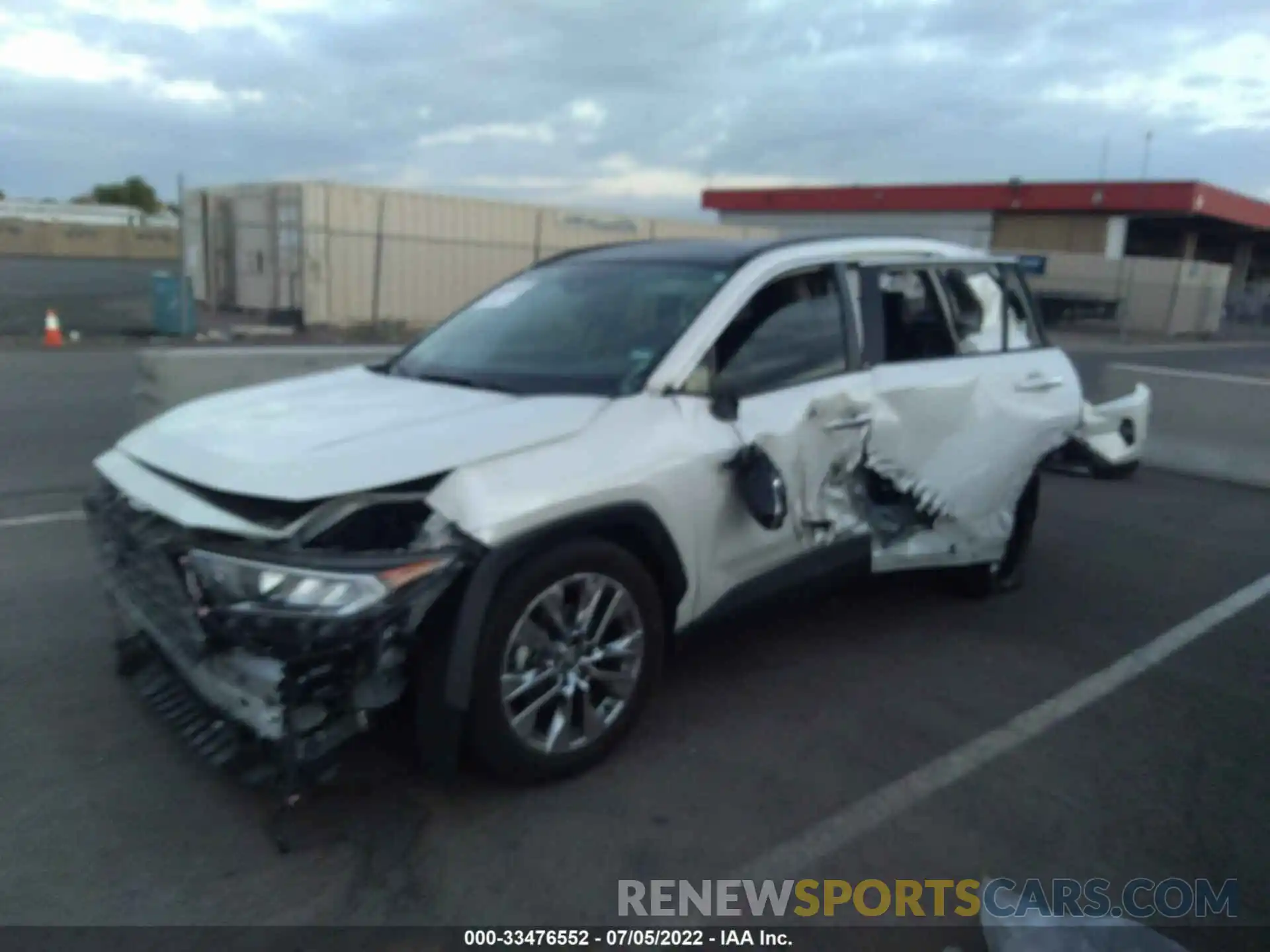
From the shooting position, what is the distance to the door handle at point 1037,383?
534 cm

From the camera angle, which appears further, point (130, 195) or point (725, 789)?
point (130, 195)

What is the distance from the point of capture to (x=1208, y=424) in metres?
9.77

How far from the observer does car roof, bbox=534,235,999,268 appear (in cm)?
445

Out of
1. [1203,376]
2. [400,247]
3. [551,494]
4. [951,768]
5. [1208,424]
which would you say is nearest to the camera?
[551,494]

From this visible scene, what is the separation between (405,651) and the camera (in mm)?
3047

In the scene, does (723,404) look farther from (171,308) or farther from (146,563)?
(171,308)

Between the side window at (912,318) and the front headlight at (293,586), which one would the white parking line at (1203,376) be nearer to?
the side window at (912,318)

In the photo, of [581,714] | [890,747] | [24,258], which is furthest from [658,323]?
[24,258]

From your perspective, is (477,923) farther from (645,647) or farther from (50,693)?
(50,693)

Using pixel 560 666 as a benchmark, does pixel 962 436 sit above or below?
above

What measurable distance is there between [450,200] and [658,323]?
2146cm

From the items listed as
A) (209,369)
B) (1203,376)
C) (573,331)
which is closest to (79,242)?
(209,369)

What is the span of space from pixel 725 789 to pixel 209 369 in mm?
4916

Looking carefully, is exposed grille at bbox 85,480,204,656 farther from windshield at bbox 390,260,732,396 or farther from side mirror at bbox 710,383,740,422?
side mirror at bbox 710,383,740,422
